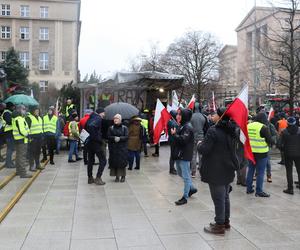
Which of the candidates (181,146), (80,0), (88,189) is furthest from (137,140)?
(80,0)

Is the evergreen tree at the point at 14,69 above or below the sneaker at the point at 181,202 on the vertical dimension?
above

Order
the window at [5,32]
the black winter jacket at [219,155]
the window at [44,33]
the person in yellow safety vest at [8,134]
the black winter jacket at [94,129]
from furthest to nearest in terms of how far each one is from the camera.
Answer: the window at [5,32] < the window at [44,33] < the person in yellow safety vest at [8,134] < the black winter jacket at [94,129] < the black winter jacket at [219,155]

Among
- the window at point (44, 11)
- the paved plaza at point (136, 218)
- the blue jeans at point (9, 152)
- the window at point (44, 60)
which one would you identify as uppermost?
the window at point (44, 11)

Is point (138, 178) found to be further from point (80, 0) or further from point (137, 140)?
point (80, 0)

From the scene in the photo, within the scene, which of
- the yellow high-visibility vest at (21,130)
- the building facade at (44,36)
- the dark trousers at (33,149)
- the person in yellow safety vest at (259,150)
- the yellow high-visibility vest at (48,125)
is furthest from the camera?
the building facade at (44,36)

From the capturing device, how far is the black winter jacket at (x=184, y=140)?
745 cm

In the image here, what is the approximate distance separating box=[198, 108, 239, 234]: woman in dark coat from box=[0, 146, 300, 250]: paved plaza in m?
0.35

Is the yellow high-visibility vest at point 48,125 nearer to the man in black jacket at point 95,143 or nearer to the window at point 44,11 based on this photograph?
the man in black jacket at point 95,143

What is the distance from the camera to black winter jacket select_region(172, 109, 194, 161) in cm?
745

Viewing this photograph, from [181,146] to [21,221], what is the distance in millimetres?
3078

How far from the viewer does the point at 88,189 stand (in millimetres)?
9141

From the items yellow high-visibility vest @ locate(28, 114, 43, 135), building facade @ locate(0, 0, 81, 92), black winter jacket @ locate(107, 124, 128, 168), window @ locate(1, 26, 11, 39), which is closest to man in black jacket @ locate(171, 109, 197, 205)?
black winter jacket @ locate(107, 124, 128, 168)

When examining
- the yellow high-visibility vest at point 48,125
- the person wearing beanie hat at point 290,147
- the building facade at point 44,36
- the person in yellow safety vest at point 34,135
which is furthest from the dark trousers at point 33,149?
the building facade at point 44,36

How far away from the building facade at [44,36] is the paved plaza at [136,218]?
48.6m
